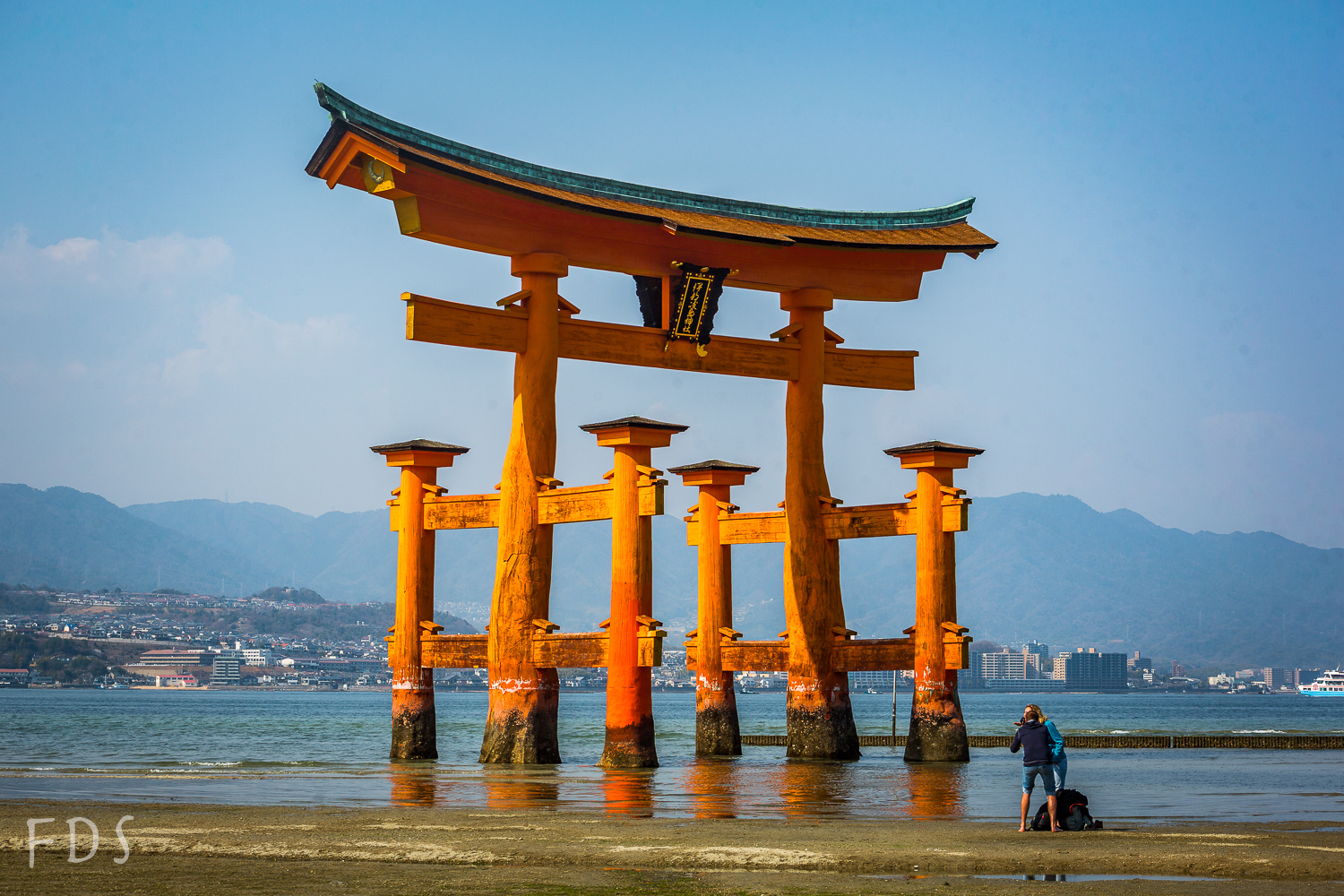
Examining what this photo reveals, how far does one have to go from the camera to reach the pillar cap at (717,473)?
2723 cm

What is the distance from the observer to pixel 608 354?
967 inches

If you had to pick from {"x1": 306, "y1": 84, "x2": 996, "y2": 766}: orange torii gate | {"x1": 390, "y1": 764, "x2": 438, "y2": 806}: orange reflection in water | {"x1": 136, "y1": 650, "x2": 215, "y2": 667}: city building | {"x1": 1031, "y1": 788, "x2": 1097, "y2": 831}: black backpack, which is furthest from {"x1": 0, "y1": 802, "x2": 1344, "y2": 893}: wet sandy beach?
{"x1": 136, "y1": 650, "x2": 215, "y2": 667}: city building

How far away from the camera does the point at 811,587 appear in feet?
86.5

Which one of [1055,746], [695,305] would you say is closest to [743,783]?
[1055,746]

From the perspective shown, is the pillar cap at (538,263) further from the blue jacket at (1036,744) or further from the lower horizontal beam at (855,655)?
the blue jacket at (1036,744)

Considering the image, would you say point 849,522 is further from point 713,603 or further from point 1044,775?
point 1044,775

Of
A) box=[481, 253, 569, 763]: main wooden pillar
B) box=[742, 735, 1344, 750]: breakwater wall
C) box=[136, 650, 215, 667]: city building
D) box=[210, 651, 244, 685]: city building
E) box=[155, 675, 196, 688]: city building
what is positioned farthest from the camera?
box=[210, 651, 244, 685]: city building

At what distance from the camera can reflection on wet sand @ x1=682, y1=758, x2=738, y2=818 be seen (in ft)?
53.9

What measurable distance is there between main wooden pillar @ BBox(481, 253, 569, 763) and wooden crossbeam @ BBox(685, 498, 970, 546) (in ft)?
12.2

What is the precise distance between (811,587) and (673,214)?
735 cm

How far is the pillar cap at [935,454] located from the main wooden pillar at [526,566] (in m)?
6.48

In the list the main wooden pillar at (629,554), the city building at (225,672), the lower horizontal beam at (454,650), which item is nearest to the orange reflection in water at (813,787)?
the main wooden pillar at (629,554)

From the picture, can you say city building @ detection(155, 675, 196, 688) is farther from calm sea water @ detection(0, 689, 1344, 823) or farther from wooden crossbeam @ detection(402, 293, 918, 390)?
wooden crossbeam @ detection(402, 293, 918, 390)

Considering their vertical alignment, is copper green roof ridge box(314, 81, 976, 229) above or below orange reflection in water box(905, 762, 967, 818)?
above
